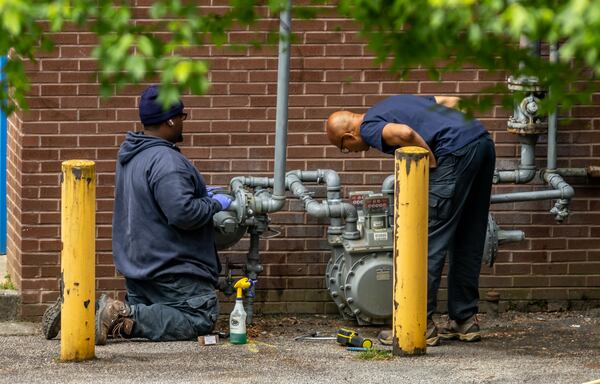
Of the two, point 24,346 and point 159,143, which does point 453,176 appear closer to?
point 159,143

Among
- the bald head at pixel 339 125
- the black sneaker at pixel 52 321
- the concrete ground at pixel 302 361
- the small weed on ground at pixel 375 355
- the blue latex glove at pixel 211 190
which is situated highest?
the bald head at pixel 339 125

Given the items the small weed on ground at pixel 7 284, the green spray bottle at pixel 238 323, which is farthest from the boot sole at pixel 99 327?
the small weed on ground at pixel 7 284

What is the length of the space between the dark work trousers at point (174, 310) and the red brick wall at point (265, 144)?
800 mm

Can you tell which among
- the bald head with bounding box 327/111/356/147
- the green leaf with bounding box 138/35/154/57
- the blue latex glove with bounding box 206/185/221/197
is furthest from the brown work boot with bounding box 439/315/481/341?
the green leaf with bounding box 138/35/154/57

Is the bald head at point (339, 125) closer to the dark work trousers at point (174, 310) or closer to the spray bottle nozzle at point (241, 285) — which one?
the spray bottle nozzle at point (241, 285)

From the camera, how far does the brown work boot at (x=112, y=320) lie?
7.38 metres

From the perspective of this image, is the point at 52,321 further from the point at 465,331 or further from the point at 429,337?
the point at 465,331

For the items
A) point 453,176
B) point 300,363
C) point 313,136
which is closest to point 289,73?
point 313,136

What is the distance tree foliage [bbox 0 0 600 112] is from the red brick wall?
396 centimetres

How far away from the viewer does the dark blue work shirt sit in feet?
23.9

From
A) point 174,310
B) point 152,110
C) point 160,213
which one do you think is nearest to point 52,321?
point 174,310

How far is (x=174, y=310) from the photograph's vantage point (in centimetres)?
755

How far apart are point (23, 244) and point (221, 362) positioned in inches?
71.5

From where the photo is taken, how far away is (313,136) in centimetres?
827
